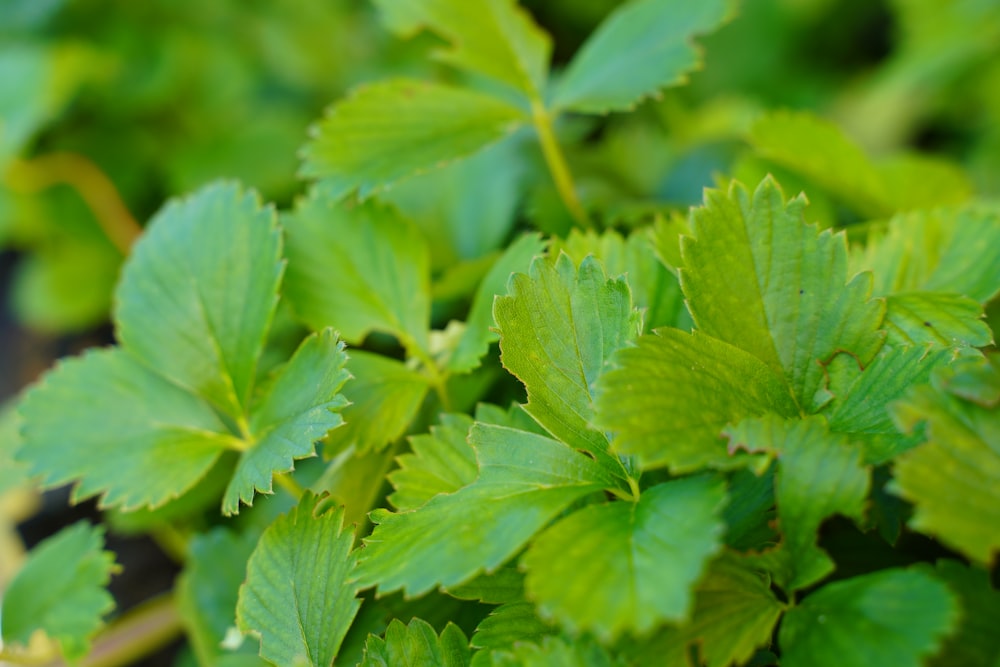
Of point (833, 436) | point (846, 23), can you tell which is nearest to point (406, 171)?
point (833, 436)

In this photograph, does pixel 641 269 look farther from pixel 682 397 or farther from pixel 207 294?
pixel 207 294

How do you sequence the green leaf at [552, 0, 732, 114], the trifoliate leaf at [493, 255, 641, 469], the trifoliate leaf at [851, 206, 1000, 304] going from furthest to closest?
the green leaf at [552, 0, 732, 114] < the trifoliate leaf at [851, 206, 1000, 304] < the trifoliate leaf at [493, 255, 641, 469]

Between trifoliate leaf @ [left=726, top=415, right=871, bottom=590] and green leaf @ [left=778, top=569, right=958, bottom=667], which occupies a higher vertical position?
trifoliate leaf @ [left=726, top=415, right=871, bottom=590]

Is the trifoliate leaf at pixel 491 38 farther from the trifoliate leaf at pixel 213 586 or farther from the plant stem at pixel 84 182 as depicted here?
the plant stem at pixel 84 182

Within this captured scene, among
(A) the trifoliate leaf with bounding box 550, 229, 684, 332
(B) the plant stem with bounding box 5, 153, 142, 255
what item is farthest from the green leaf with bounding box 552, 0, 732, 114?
(B) the plant stem with bounding box 5, 153, 142, 255

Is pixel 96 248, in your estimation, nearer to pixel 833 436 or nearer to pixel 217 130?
pixel 217 130

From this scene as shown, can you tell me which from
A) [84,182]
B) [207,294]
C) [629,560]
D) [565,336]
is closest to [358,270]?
[207,294]

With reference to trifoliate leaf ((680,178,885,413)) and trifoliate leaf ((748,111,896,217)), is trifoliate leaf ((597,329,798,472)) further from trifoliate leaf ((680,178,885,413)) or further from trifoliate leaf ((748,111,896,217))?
trifoliate leaf ((748,111,896,217))
